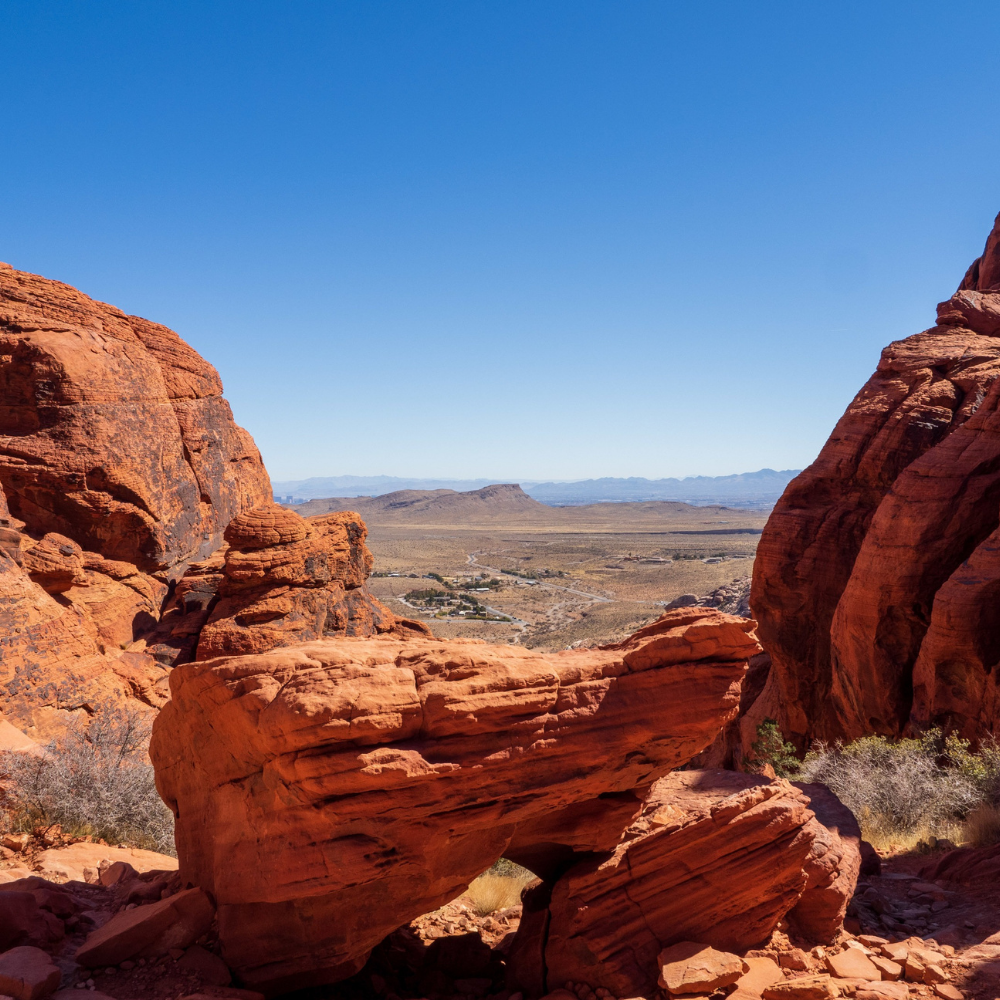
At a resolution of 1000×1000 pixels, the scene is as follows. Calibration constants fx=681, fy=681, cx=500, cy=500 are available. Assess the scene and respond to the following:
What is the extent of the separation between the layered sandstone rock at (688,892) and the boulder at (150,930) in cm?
366

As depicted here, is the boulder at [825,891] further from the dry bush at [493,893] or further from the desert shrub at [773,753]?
the desert shrub at [773,753]

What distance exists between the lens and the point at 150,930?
23.8 feet

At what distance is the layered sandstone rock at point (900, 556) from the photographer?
16531 mm

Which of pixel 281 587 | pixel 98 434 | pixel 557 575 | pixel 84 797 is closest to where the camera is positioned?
pixel 84 797

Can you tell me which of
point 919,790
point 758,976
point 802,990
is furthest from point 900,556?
point 802,990

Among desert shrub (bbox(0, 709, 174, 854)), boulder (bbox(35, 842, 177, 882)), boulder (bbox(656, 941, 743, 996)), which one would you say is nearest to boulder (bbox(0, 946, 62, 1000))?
boulder (bbox(35, 842, 177, 882))

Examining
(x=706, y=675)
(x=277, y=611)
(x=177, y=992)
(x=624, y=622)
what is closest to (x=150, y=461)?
(x=277, y=611)

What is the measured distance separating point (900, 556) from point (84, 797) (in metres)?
19.4

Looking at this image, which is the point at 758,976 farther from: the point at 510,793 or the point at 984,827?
the point at 984,827

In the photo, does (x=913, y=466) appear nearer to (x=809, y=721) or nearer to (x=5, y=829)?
(x=809, y=721)

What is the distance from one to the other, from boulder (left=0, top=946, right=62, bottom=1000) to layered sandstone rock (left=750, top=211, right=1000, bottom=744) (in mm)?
17786

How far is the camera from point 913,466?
1916 cm

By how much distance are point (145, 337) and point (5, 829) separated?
Answer: 2557cm

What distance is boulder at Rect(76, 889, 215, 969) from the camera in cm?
698
